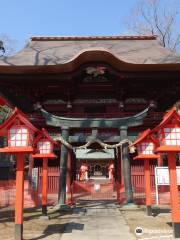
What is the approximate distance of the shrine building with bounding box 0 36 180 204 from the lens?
37.1 feet

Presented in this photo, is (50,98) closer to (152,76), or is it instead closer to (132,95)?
(132,95)

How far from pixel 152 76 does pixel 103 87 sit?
2.31m

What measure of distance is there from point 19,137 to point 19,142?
0.12m

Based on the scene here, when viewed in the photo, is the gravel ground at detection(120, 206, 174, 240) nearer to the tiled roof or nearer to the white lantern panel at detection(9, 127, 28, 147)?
the white lantern panel at detection(9, 127, 28, 147)

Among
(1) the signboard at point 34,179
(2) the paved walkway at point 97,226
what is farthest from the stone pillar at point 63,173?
(1) the signboard at point 34,179

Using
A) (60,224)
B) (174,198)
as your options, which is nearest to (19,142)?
(60,224)

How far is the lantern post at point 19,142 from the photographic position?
6953 mm

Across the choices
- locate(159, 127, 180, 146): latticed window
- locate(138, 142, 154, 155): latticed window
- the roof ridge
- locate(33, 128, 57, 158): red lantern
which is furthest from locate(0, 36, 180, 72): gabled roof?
locate(159, 127, 180, 146): latticed window

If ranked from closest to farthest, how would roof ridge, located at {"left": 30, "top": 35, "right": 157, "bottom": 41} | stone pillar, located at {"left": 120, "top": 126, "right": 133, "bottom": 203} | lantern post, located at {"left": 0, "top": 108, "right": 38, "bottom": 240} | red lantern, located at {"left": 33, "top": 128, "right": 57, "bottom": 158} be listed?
lantern post, located at {"left": 0, "top": 108, "right": 38, "bottom": 240}
red lantern, located at {"left": 33, "top": 128, "right": 57, "bottom": 158}
stone pillar, located at {"left": 120, "top": 126, "right": 133, "bottom": 203}
roof ridge, located at {"left": 30, "top": 35, "right": 157, "bottom": 41}

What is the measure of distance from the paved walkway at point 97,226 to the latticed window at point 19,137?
7.61ft

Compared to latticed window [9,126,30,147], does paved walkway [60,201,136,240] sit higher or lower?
lower

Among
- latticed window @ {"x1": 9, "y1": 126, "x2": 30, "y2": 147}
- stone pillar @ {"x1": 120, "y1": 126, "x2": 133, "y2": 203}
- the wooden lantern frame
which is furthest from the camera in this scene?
stone pillar @ {"x1": 120, "y1": 126, "x2": 133, "y2": 203}

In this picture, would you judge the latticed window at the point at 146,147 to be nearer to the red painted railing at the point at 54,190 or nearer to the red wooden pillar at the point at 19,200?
the red painted railing at the point at 54,190

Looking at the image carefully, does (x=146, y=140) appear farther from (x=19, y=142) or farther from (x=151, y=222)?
(x=19, y=142)
